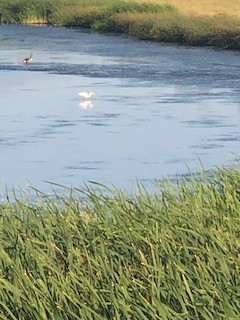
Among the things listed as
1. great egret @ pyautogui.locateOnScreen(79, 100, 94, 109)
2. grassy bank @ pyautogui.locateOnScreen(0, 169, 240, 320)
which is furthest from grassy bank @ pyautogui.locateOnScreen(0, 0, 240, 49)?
grassy bank @ pyautogui.locateOnScreen(0, 169, 240, 320)

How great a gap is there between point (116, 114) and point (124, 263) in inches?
425

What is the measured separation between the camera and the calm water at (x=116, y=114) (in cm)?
1119

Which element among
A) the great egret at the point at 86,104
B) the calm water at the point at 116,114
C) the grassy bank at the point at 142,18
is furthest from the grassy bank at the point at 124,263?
the grassy bank at the point at 142,18

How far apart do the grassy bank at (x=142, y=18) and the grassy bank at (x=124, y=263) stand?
2230cm

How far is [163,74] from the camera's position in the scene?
21.3 metres

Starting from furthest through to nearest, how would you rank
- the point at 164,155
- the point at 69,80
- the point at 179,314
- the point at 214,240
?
the point at 69,80
the point at 164,155
the point at 214,240
the point at 179,314

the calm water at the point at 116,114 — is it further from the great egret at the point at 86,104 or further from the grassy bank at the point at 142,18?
the grassy bank at the point at 142,18

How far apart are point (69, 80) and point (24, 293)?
53.5 ft

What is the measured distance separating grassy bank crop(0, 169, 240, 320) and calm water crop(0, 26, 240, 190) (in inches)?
71.7

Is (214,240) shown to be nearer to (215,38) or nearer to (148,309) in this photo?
(148,309)

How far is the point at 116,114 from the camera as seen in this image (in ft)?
50.8

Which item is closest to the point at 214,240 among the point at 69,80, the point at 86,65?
the point at 69,80

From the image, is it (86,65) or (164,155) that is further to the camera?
(86,65)

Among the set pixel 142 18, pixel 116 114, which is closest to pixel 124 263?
pixel 116 114
